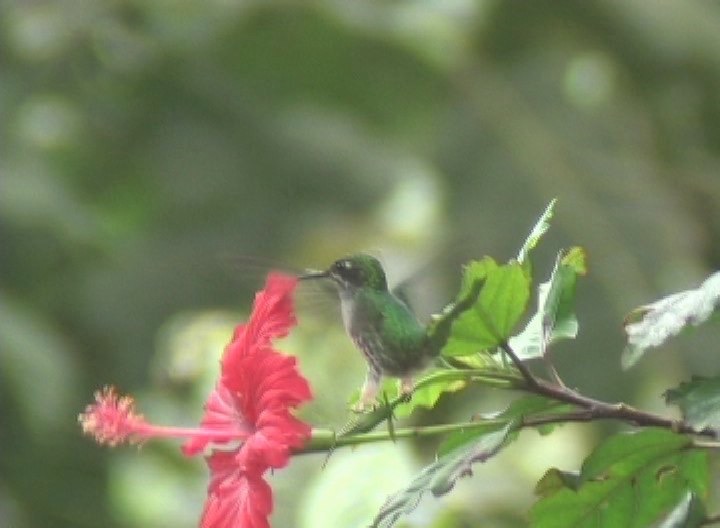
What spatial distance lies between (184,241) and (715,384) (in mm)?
2488

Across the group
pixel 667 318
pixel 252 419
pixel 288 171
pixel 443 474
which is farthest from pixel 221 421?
pixel 288 171

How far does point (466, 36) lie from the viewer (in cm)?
347

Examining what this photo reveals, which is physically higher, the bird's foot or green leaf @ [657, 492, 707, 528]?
the bird's foot

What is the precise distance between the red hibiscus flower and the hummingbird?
4 cm

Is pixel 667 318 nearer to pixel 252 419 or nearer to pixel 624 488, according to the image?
pixel 624 488

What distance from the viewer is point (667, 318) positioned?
100 cm

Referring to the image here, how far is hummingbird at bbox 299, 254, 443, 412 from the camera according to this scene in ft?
3.31

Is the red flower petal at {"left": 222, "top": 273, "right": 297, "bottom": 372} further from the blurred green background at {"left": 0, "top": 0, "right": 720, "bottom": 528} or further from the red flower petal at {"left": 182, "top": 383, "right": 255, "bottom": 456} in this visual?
the blurred green background at {"left": 0, "top": 0, "right": 720, "bottom": 528}

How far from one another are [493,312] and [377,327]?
0.24 feet

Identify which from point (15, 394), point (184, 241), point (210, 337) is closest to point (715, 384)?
point (210, 337)

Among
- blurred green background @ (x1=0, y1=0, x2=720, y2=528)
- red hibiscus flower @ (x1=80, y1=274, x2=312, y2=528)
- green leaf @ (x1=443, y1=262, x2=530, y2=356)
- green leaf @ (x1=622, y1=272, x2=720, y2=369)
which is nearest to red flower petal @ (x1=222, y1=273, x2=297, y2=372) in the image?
red hibiscus flower @ (x1=80, y1=274, x2=312, y2=528)

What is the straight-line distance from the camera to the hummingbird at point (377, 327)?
101 centimetres

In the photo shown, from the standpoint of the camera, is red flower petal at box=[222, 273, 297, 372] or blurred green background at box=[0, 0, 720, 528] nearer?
red flower petal at box=[222, 273, 297, 372]

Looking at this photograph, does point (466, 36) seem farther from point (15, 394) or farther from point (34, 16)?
point (15, 394)
